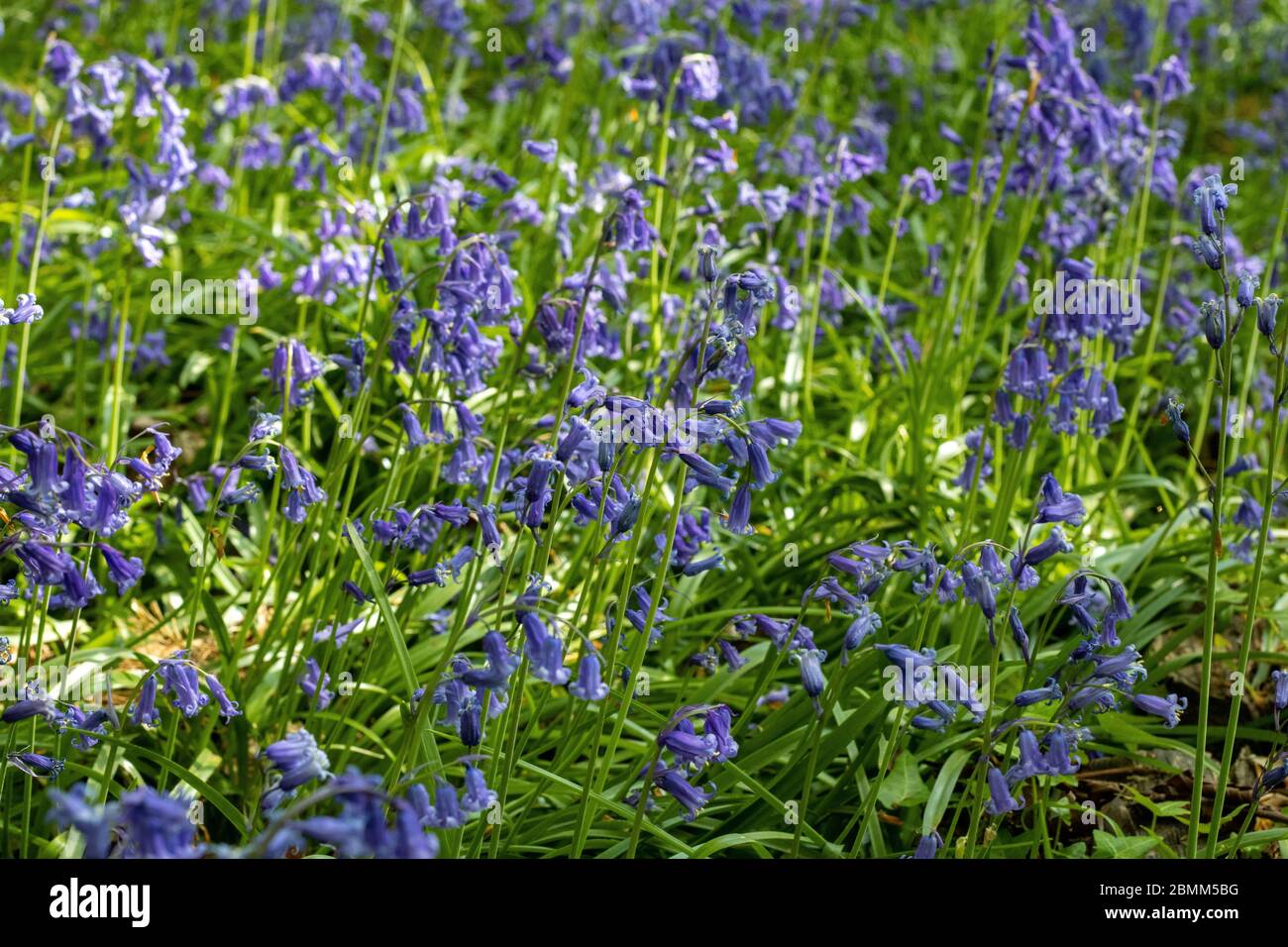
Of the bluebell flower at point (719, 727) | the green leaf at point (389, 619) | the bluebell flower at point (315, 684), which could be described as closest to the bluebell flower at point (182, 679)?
the green leaf at point (389, 619)

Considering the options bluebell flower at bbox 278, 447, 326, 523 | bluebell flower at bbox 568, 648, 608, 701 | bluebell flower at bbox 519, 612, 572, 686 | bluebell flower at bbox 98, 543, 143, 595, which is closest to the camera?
bluebell flower at bbox 519, 612, 572, 686

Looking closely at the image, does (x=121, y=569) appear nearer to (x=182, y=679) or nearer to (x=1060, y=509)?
(x=182, y=679)

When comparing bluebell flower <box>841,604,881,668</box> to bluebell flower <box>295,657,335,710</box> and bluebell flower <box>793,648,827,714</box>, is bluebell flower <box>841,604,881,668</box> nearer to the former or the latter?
bluebell flower <box>793,648,827,714</box>

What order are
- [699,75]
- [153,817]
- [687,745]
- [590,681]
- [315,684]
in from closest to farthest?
[153,817]
[590,681]
[687,745]
[315,684]
[699,75]

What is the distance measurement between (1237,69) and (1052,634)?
300 inches

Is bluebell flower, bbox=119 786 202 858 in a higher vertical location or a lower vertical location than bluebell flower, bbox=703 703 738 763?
higher

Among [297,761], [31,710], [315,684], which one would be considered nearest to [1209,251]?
[297,761]

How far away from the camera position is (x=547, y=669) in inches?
86.5

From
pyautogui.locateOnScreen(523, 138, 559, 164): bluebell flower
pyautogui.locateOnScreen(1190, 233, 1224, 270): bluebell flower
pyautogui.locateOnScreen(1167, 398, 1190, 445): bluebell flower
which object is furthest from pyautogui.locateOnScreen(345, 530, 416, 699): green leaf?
pyautogui.locateOnScreen(523, 138, 559, 164): bluebell flower

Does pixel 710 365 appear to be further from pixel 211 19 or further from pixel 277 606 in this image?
pixel 211 19

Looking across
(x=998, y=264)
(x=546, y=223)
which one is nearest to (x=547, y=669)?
(x=546, y=223)

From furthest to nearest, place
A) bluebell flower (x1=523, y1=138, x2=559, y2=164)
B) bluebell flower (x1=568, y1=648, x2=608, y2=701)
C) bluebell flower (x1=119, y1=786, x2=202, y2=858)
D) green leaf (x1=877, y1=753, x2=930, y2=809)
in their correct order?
bluebell flower (x1=523, y1=138, x2=559, y2=164) → green leaf (x1=877, y1=753, x2=930, y2=809) → bluebell flower (x1=568, y1=648, x2=608, y2=701) → bluebell flower (x1=119, y1=786, x2=202, y2=858)

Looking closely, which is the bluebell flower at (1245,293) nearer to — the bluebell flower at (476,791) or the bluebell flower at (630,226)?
the bluebell flower at (630,226)
